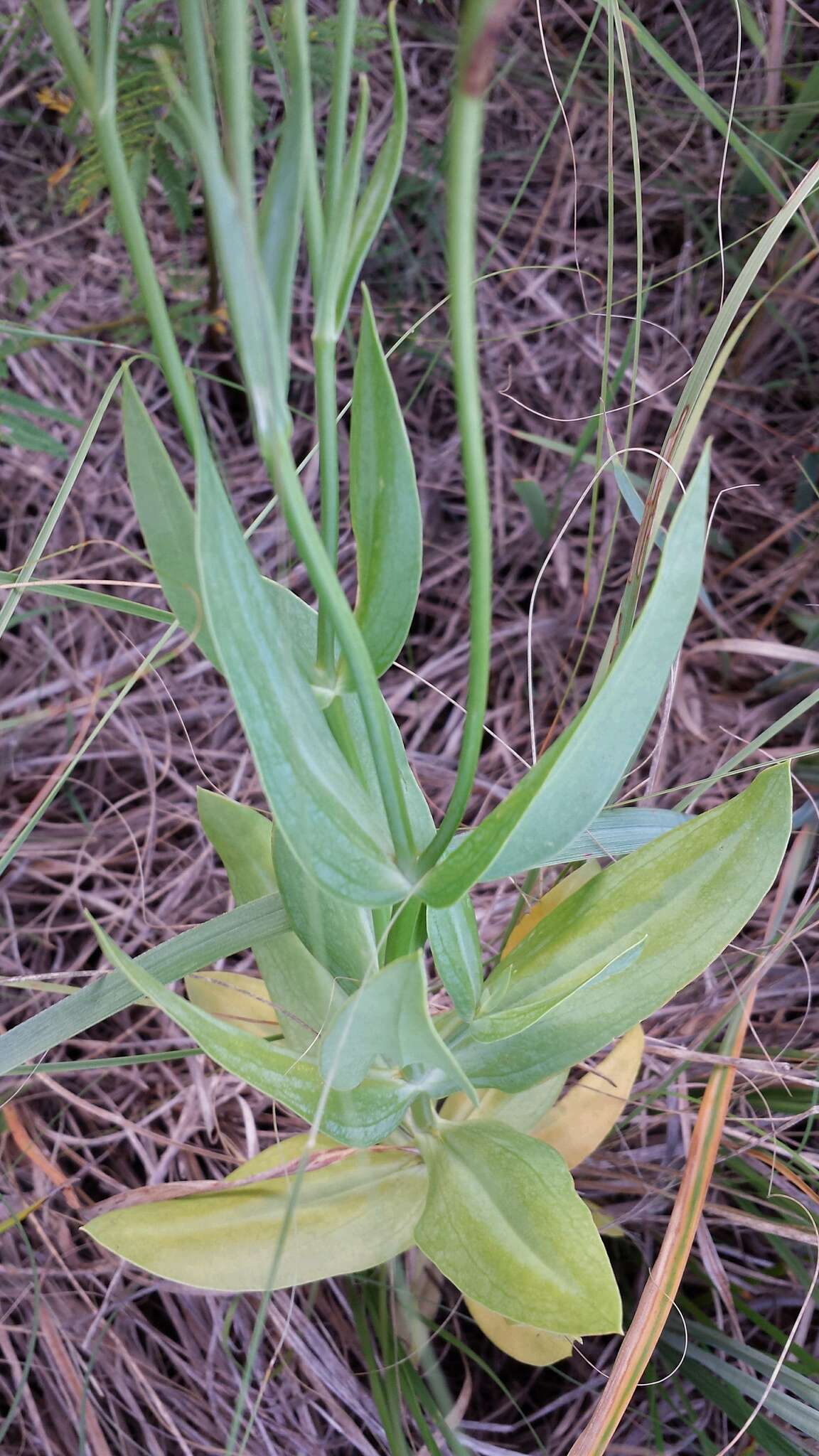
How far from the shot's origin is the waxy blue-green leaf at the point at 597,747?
0.48m

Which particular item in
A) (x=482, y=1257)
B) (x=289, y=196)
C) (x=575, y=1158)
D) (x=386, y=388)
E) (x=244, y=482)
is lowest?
(x=575, y=1158)

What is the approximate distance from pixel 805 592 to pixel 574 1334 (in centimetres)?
87

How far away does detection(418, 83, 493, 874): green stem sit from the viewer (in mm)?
278

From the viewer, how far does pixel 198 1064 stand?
911 millimetres

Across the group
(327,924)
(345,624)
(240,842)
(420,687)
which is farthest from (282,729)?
(420,687)

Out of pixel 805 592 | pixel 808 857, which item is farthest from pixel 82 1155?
pixel 805 592

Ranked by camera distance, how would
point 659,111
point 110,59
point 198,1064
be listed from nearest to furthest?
point 110,59 → point 198,1064 → point 659,111

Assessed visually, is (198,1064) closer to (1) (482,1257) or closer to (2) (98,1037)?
(2) (98,1037)

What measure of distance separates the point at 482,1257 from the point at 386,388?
498 millimetres

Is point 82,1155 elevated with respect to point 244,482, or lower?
lower

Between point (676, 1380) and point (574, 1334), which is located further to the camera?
point (676, 1380)

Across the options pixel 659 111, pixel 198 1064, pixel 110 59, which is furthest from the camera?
pixel 659 111

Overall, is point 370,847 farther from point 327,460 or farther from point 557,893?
point 557,893

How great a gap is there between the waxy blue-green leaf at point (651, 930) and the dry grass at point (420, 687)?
147 millimetres
